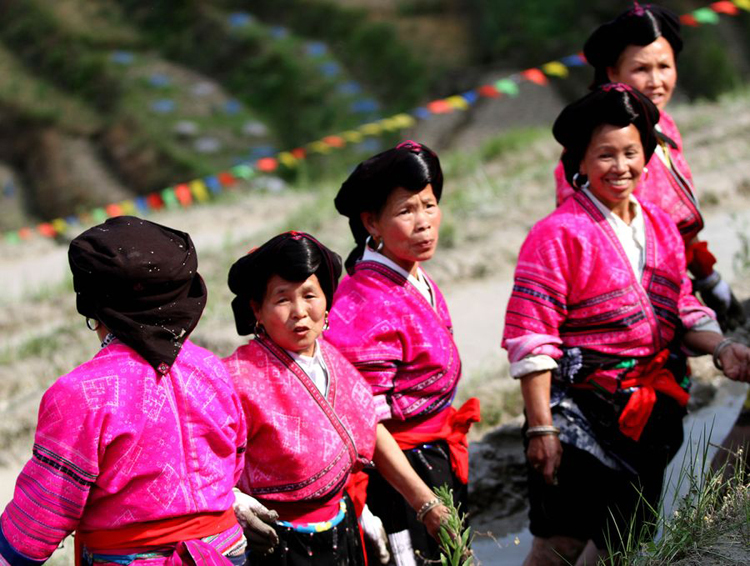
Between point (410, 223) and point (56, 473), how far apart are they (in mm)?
1199

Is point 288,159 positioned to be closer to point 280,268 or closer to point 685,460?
point 685,460

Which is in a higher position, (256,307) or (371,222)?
(371,222)

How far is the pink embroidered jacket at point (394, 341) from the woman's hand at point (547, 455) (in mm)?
279

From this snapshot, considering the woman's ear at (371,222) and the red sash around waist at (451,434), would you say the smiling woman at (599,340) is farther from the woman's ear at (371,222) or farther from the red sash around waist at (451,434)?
the woman's ear at (371,222)

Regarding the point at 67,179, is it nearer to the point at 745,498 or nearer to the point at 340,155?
the point at 340,155

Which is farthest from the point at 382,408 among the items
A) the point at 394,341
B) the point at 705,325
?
the point at 705,325

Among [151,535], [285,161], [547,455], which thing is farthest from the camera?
[285,161]

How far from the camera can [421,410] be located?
3.11 m

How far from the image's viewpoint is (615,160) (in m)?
3.14

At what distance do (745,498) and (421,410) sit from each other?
874 millimetres

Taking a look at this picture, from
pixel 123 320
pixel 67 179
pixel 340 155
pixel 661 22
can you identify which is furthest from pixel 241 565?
pixel 67 179

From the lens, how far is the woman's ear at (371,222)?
313cm

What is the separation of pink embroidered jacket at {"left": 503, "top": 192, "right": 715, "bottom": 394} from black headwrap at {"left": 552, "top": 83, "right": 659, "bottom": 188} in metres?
0.16

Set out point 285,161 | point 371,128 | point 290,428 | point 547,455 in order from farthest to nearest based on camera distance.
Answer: point 285,161
point 371,128
point 547,455
point 290,428
